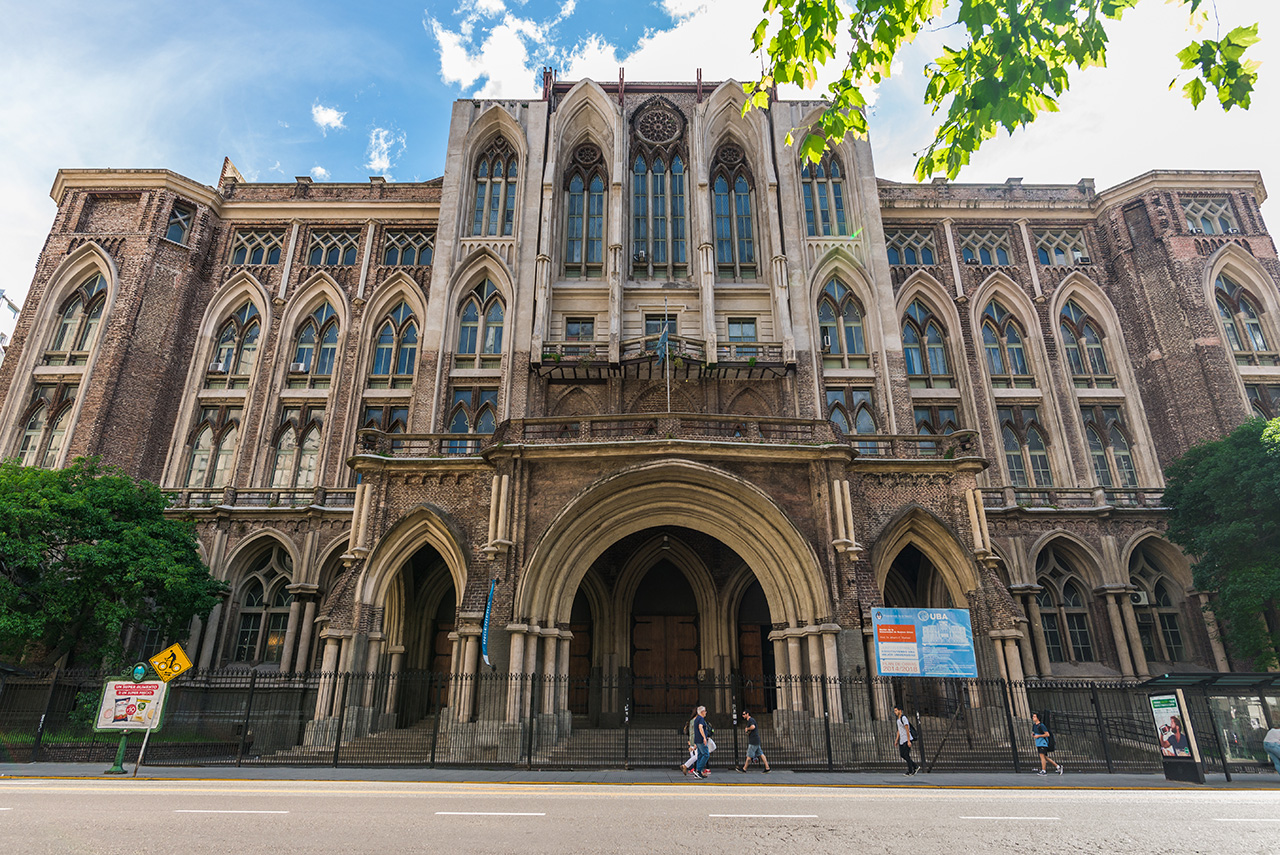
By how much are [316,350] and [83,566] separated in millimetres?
12272

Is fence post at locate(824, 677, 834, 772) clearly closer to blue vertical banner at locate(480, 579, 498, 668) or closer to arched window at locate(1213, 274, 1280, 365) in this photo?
blue vertical banner at locate(480, 579, 498, 668)

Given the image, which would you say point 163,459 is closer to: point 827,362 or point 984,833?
point 827,362

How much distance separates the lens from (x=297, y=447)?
27.1 meters

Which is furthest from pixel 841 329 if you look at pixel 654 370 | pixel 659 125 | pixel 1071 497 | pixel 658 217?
pixel 659 125

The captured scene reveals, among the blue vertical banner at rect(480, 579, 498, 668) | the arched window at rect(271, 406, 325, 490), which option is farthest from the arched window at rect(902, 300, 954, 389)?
the arched window at rect(271, 406, 325, 490)

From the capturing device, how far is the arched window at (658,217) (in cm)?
2697

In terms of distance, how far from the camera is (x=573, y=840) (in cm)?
666

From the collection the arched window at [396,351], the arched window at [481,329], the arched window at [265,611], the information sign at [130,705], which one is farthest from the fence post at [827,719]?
the arched window at [396,351]

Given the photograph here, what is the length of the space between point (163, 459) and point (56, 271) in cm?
960

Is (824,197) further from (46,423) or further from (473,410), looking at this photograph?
(46,423)

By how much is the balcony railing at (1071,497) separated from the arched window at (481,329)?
19949 mm

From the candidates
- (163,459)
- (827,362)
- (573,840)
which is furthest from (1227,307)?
(163,459)

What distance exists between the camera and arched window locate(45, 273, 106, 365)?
27.6 m

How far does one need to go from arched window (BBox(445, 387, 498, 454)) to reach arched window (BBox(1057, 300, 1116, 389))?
963 inches
